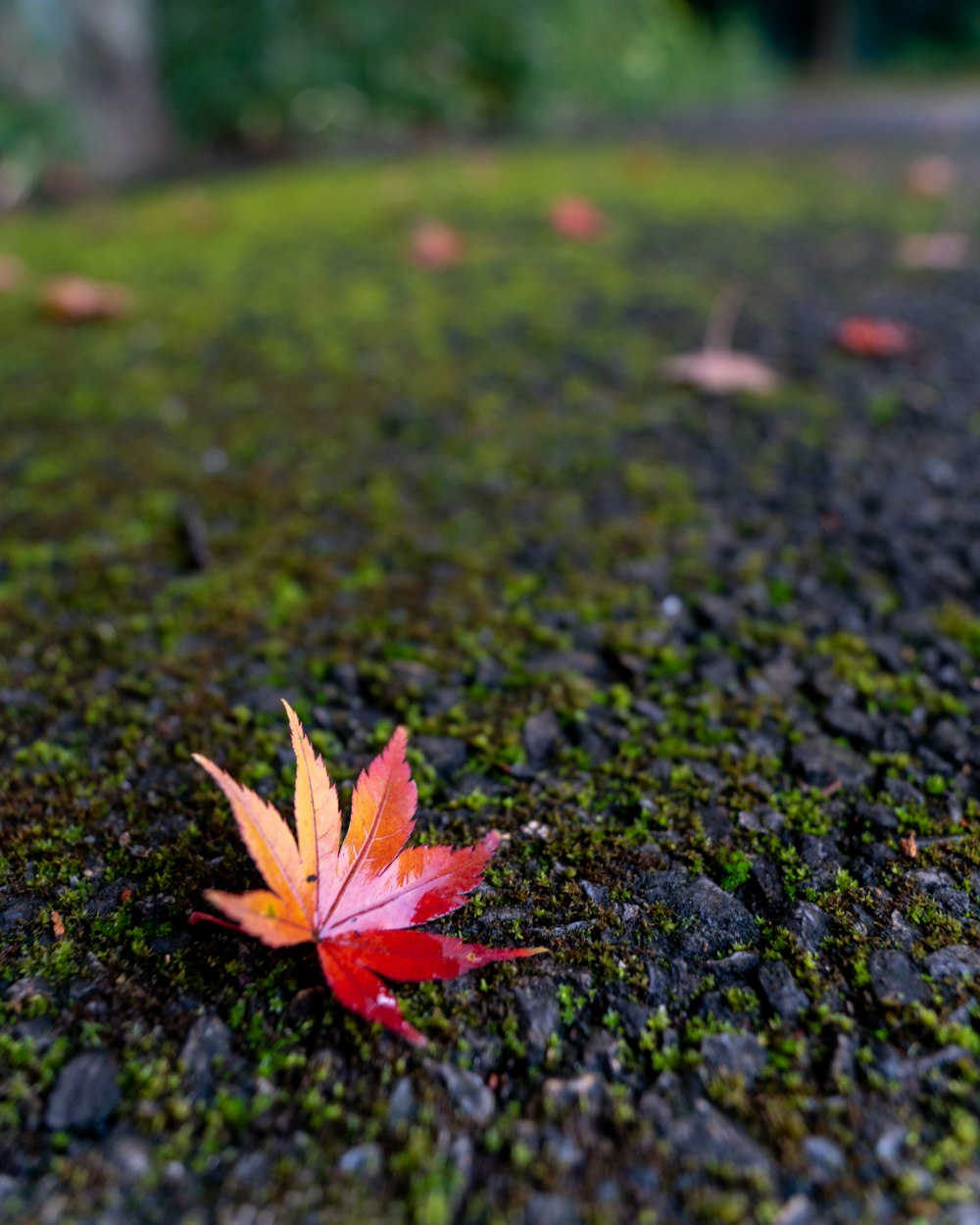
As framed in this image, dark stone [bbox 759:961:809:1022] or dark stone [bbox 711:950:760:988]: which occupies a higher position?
dark stone [bbox 759:961:809:1022]

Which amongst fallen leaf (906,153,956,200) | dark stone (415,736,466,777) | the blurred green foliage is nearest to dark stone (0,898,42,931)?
dark stone (415,736,466,777)

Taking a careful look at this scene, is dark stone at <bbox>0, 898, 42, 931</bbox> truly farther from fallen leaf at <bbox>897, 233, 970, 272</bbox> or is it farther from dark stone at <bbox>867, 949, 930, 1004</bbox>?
fallen leaf at <bbox>897, 233, 970, 272</bbox>

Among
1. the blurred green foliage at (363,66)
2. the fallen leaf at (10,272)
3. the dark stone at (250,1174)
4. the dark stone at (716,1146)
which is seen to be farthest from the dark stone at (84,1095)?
the blurred green foliage at (363,66)

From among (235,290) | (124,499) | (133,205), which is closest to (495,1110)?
(124,499)

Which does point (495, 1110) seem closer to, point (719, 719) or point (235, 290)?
point (719, 719)

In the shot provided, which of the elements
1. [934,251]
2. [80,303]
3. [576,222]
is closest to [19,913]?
[80,303]

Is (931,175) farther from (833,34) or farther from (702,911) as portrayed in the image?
(833,34)
